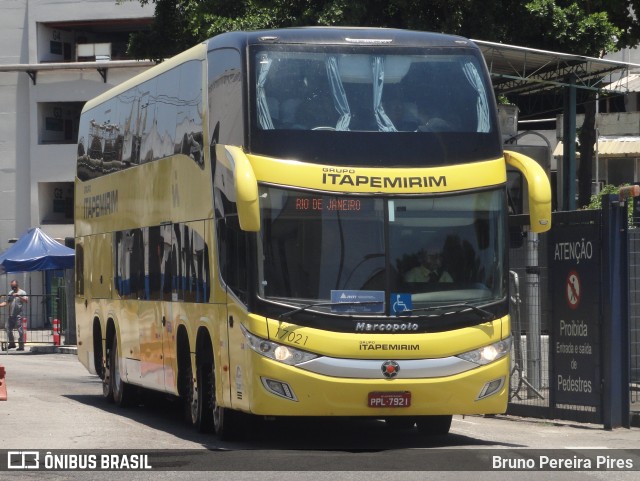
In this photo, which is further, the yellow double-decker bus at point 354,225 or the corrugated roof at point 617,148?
the corrugated roof at point 617,148

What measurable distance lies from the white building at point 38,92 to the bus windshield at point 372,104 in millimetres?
36906

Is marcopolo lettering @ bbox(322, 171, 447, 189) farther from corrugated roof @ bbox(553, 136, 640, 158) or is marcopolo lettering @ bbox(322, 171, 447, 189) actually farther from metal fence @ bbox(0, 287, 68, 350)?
corrugated roof @ bbox(553, 136, 640, 158)

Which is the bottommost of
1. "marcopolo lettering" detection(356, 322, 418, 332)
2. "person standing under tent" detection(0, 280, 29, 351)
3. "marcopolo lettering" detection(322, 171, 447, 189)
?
"person standing under tent" detection(0, 280, 29, 351)

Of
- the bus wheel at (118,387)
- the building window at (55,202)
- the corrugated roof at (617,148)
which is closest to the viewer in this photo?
the bus wheel at (118,387)

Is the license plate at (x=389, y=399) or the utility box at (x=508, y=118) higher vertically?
the utility box at (x=508, y=118)

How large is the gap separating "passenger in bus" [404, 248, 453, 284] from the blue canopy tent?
26637 millimetres

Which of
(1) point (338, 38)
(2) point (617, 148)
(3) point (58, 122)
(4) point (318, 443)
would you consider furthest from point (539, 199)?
(3) point (58, 122)

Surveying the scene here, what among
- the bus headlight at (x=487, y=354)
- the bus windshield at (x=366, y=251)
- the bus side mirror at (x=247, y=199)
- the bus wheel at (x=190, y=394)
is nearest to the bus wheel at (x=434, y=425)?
the bus headlight at (x=487, y=354)

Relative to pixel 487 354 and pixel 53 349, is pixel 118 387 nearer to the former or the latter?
pixel 487 354

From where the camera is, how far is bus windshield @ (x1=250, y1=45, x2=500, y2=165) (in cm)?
1359

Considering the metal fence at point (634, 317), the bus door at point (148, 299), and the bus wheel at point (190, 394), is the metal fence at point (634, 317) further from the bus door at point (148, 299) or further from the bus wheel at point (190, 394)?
the bus door at point (148, 299)

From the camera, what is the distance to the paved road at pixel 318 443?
11.9 meters

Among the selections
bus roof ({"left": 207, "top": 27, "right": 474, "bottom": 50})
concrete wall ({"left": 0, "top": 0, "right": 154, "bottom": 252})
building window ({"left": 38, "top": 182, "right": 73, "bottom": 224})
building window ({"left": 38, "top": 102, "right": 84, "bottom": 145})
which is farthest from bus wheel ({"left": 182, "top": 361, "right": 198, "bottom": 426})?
building window ({"left": 38, "top": 102, "right": 84, "bottom": 145})

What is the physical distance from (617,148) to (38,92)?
20958mm
